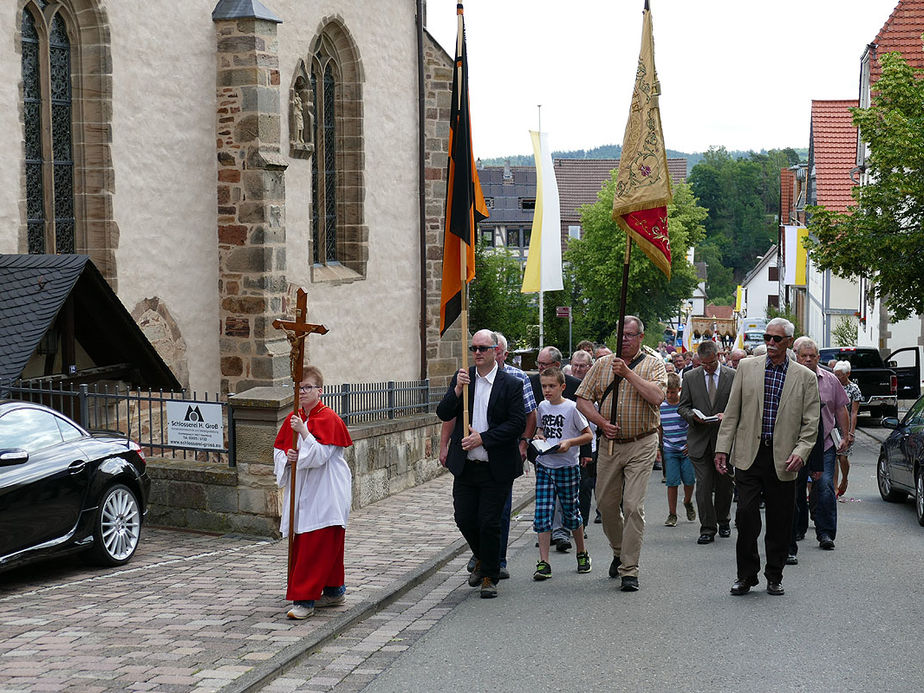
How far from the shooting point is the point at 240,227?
16531 millimetres

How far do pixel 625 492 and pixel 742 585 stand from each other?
3.41ft

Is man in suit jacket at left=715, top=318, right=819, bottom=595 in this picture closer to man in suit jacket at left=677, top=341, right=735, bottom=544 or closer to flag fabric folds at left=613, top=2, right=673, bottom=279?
flag fabric folds at left=613, top=2, right=673, bottom=279

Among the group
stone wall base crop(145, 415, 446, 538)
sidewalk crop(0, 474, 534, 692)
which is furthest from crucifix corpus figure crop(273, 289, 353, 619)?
stone wall base crop(145, 415, 446, 538)

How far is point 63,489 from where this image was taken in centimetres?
879

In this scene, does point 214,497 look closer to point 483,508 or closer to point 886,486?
point 483,508

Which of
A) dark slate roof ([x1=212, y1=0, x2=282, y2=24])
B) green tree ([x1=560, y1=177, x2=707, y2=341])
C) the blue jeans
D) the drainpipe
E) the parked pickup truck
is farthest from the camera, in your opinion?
green tree ([x1=560, y1=177, x2=707, y2=341])

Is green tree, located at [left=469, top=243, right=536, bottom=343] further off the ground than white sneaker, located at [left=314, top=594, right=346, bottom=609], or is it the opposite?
green tree, located at [left=469, top=243, right=536, bottom=343]

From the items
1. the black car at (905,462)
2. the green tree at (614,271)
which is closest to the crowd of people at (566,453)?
the black car at (905,462)

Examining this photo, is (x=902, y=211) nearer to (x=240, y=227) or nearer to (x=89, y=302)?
(x=240, y=227)

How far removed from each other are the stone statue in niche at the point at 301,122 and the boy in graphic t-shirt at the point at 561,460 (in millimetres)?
9330

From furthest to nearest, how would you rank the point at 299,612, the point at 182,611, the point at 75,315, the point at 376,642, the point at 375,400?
the point at 375,400 < the point at 75,315 < the point at 182,611 < the point at 299,612 < the point at 376,642

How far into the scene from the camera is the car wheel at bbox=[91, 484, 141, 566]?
929cm

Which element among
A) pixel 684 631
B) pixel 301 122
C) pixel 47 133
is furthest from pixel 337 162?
pixel 684 631

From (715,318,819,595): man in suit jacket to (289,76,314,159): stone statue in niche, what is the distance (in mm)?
10824
